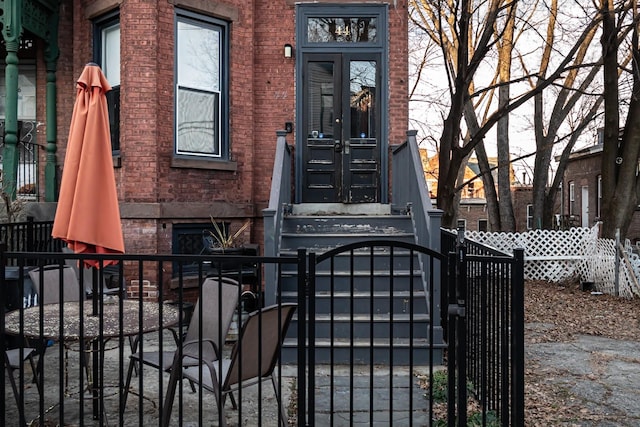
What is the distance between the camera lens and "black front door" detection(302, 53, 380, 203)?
33.8 ft

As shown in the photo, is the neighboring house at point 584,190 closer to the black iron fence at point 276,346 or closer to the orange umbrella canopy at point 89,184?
the black iron fence at point 276,346

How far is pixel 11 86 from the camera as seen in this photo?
9.09 m

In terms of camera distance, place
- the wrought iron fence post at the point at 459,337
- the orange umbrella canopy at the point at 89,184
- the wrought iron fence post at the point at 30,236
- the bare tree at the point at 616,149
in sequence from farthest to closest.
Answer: the bare tree at the point at 616,149 < the wrought iron fence post at the point at 30,236 < the orange umbrella canopy at the point at 89,184 < the wrought iron fence post at the point at 459,337

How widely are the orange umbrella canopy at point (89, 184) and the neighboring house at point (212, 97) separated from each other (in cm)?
389

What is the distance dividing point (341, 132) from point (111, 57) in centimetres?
389

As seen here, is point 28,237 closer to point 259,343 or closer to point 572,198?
point 259,343

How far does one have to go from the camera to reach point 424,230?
743cm

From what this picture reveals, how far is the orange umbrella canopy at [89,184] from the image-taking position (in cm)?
467

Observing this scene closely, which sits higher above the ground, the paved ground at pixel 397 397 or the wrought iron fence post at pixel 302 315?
the wrought iron fence post at pixel 302 315

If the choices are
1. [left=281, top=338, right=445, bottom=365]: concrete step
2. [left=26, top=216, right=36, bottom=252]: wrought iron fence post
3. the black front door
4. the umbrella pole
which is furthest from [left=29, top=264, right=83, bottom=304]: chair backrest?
the black front door

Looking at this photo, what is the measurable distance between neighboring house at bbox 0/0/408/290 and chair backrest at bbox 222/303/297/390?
500 cm

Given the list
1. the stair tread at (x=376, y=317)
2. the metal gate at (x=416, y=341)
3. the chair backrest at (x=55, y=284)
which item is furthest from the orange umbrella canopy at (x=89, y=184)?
the stair tread at (x=376, y=317)

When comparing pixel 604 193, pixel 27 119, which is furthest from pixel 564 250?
pixel 27 119

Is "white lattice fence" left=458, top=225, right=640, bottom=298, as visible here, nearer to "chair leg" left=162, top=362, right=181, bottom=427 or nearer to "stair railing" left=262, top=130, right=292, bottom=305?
"stair railing" left=262, top=130, right=292, bottom=305
